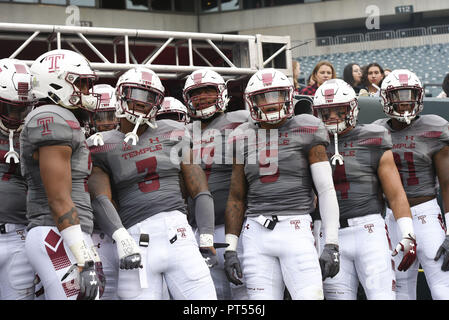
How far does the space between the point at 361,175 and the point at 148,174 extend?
1.56 metres

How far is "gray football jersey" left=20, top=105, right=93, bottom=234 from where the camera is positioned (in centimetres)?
303

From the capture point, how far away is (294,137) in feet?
12.6

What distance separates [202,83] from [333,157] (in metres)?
1.12

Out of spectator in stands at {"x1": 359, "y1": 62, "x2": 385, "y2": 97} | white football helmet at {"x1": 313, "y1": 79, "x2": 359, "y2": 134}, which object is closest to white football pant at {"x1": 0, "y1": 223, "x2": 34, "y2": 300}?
white football helmet at {"x1": 313, "y1": 79, "x2": 359, "y2": 134}

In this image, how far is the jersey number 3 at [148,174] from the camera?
3.53 metres

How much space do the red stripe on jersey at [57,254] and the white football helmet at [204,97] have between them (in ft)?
5.80

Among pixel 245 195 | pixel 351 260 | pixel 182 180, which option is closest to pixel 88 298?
pixel 182 180

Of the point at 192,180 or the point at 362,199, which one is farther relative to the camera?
the point at 362,199

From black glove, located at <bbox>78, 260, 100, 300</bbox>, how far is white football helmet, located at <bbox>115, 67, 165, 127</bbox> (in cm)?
102

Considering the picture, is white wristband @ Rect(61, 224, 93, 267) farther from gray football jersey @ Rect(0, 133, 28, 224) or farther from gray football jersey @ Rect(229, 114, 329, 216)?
gray football jersey @ Rect(229, 114, 329, 216)

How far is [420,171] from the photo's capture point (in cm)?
448

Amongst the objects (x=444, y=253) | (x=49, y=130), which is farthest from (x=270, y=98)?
(x=444, y=253)

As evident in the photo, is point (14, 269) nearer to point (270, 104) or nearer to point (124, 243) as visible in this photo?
point (124, 243)

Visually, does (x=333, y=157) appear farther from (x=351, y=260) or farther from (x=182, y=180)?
(x=182, y=180)
